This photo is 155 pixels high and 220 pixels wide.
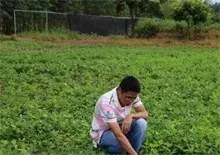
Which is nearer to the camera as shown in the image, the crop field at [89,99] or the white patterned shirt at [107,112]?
the white patterned shirt at [107,112]

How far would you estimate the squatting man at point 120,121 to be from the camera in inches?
228

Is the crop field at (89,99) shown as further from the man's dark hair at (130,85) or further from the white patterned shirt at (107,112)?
the man's dark hair at (130,85)

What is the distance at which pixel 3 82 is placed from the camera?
467 inches

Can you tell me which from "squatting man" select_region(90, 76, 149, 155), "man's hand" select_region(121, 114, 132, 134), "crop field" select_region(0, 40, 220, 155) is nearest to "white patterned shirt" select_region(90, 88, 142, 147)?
"squatting man" select_region(90, 76, 149, 155)

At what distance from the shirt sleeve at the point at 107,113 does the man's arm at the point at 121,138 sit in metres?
0.06

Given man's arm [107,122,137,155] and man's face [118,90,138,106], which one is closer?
man's arm [107,122,137,155]

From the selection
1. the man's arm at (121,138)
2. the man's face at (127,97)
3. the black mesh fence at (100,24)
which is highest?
the man's face at (127,97)

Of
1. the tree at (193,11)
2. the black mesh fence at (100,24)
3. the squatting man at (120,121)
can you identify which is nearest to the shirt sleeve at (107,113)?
the squatting man at (120,121)

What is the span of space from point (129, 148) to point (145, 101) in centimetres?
400

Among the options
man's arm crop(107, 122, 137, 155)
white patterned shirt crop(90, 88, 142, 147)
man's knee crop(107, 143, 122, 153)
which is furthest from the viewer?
man's knee crop(107, 143, 122, 153)

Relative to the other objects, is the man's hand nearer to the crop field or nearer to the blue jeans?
the blue jeans

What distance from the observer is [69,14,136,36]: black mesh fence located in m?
32.6

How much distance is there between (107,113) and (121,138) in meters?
0.37

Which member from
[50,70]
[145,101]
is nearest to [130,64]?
[50,70]
